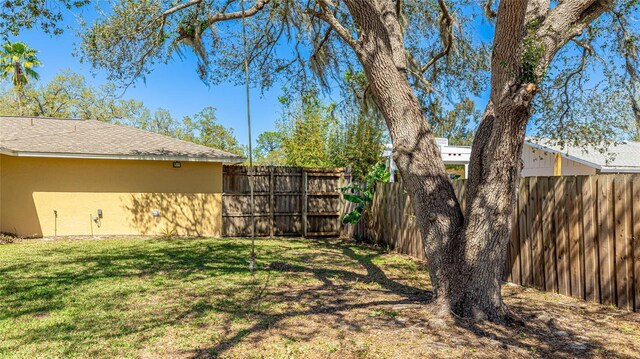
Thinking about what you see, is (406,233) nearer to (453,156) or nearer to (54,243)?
(453,156)

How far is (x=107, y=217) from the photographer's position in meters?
10.0

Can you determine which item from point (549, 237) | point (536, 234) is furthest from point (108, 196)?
point (549, 237)

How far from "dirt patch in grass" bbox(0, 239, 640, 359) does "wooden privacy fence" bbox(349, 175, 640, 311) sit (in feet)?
0.69

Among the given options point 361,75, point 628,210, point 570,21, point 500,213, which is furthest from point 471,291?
point 361,75

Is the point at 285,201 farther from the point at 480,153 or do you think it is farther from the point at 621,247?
the point at 621,247

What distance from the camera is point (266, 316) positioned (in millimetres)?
3883

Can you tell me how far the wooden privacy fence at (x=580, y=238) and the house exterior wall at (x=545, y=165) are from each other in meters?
6.85

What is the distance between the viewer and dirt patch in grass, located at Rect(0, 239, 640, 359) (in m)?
3.07

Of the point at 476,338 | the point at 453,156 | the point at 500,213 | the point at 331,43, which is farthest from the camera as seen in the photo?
the point at 453,156

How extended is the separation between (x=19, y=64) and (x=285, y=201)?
57.3 feet

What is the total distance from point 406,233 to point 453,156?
4.06 metres

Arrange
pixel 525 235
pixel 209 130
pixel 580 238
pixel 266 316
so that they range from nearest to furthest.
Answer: pixel 266 316 → pixel 580 238 → pixel 525 235 → pixel 209 130

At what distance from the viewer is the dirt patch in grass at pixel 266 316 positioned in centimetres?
307

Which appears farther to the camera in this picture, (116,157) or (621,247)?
(116,157)
